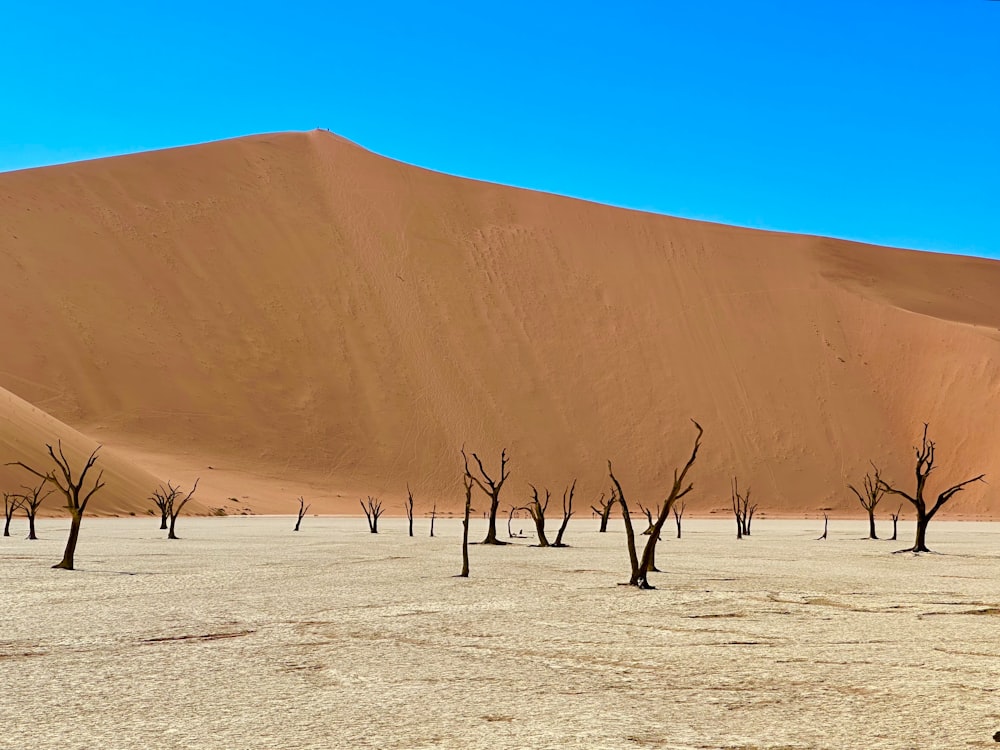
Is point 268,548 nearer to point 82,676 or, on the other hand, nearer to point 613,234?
point 82,676

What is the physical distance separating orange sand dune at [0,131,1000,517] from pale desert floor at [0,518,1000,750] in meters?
33.4

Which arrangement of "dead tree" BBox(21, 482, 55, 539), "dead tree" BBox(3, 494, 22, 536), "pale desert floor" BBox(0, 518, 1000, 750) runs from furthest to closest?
"dead tree" BBox(3, 494, 22, 536) < "dead tree" BBox(21, 482, 55, 539) < "pale desert floor" BBox(0, 518, 1000, 750)

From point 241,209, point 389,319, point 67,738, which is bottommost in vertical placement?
point 67,738

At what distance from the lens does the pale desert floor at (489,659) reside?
5598 mm

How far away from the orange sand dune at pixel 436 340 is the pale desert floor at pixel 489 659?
33.4 metres

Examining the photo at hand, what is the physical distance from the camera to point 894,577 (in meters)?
15.4

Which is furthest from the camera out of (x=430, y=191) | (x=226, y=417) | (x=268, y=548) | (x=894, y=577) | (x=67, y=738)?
(x=430, y=191)

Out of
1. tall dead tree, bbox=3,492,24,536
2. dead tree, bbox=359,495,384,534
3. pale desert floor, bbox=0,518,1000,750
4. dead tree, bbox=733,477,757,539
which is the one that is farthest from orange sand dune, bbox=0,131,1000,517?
pale desert floor, bbox=0,518,1000,750

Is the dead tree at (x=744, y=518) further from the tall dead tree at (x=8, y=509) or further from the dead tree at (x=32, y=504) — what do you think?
the tall dead tree at (x=8, y=509)

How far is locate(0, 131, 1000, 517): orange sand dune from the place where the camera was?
52844 millimetres

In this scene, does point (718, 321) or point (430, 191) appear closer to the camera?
point (718, 321)

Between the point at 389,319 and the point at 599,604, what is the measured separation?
5037 centimetres

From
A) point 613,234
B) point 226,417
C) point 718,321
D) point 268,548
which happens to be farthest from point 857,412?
point 268,548

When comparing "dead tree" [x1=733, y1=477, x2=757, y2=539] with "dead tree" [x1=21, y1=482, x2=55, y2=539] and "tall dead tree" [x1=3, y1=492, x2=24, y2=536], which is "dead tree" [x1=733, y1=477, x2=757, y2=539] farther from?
"tall dead tree" [x1=3, y1=492, x2=24, y2=536]
